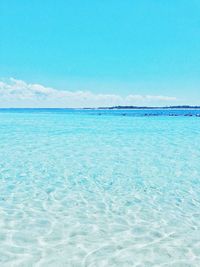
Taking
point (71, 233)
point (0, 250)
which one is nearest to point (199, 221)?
point (71, 233)

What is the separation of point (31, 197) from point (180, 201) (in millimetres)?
3908

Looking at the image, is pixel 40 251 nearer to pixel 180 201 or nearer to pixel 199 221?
pixel 199 221

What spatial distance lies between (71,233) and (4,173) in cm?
586

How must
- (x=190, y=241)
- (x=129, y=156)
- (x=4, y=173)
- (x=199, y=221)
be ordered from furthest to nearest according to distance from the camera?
(x=129, y=156), (x=4, y=173), (x=199, y=221), (x=190, y=241)

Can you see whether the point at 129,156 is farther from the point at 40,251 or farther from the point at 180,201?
the point at 40,251

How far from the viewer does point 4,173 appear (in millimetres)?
10812

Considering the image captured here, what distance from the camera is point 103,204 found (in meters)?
7.49

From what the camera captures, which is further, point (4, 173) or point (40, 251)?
point (4, 173)

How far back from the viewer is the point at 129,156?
14.9m

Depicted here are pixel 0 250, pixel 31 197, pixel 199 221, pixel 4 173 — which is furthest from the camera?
pixel 4 173

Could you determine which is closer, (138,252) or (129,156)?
(138,252)

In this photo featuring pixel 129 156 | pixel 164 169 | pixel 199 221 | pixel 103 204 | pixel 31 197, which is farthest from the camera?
pixel 129 156

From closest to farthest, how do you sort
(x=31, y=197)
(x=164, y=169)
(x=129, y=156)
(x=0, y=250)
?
(x=0, y=250), (x=31, y=197), (x=164, y=169), (x=129, y=156)

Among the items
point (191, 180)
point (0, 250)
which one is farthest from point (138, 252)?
point (191, 180)
